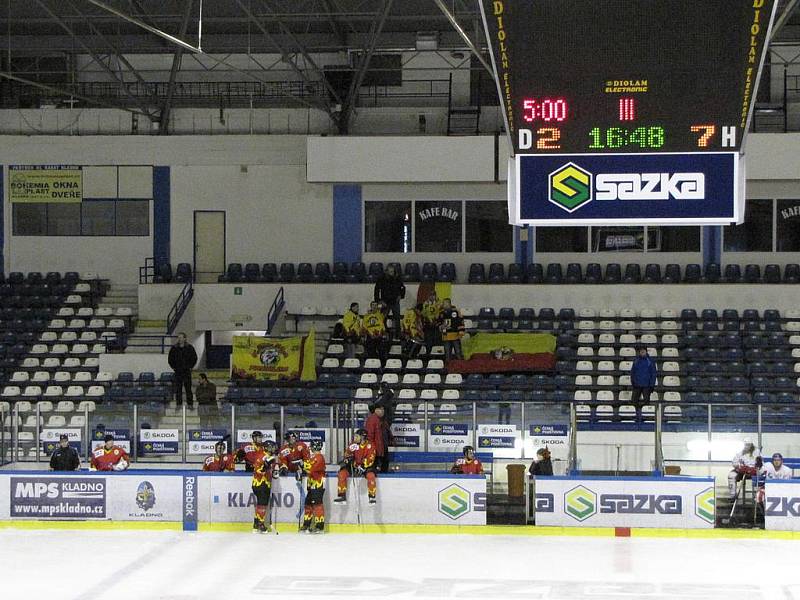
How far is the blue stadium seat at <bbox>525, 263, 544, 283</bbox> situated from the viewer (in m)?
28.2

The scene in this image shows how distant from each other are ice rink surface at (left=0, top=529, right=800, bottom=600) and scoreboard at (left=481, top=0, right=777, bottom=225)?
5066 mm

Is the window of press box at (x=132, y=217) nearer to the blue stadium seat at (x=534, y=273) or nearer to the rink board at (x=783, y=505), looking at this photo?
the blue stadium seat at (x=534, y=273)

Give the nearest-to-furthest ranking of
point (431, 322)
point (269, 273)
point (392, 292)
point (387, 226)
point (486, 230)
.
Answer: point (431, 322)
point (392, 292)
point (269, 273)
point (486, 230)
point (387, 226)

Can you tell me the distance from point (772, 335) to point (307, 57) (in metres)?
11.0

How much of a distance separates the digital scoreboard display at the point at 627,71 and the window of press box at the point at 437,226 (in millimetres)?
18583

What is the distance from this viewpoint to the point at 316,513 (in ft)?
57.4

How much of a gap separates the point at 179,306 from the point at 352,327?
4.34m

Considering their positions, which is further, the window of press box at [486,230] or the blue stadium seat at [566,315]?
the window of press box at [486,230]

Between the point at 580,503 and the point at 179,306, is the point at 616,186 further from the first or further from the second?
the point at 179,306

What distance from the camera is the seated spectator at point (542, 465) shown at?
60.3ft

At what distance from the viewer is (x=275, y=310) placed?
90.5 feet

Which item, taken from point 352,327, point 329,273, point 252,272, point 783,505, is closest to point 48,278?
point 252,272

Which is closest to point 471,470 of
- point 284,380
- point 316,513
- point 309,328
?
point 316,513

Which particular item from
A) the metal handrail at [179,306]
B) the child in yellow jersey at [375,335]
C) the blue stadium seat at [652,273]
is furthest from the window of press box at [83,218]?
the blue stadium seat at [652,273]
